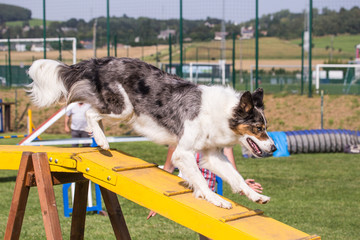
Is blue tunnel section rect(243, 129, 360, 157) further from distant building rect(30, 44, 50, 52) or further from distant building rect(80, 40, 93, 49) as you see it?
distant building rect(30, 44, 50, 52)

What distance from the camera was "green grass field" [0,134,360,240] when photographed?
6.01 m

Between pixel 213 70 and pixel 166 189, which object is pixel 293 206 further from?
pixel 213 70

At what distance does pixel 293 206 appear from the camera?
7.15 m

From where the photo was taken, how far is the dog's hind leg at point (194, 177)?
3728 millimetres

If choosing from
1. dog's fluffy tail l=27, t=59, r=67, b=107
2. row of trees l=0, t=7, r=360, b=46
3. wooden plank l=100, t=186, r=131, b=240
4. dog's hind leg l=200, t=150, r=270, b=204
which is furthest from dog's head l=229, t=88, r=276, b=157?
row of trees l=0, t=7, r=360, b=46

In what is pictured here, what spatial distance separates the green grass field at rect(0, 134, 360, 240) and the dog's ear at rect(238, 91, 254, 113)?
8.09ft

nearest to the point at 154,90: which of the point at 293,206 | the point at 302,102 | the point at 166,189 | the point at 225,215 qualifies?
the point at 166,189

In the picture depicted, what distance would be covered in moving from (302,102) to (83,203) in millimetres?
13368

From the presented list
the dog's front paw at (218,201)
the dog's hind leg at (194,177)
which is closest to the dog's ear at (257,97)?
the dog's hind leg at (194,177)

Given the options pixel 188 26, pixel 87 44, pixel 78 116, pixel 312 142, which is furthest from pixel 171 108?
pixel 87 44

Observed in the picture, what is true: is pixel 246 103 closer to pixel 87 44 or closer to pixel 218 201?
pixel 218 201

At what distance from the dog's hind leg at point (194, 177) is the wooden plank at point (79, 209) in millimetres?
983

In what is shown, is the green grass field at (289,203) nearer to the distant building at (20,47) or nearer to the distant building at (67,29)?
the distant building at (67,29)

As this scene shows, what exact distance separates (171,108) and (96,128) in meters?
0.78
